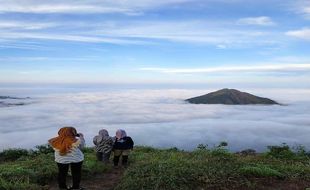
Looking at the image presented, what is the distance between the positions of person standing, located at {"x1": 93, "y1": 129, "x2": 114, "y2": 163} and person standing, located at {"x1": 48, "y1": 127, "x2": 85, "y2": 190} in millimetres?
3805

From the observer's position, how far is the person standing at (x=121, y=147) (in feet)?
46.5

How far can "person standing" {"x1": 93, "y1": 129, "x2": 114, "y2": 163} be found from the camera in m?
14.3

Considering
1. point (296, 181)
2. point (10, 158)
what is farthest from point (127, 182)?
point (10, 158)

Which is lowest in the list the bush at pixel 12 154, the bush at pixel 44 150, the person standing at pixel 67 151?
the bush at pixel 12 154

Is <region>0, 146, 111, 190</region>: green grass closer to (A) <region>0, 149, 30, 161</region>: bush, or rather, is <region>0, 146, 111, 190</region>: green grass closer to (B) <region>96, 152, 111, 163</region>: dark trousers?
(B) <region>96, 152, 111, 163</region>: dark trousers

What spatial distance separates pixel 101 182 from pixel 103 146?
9.28 ft

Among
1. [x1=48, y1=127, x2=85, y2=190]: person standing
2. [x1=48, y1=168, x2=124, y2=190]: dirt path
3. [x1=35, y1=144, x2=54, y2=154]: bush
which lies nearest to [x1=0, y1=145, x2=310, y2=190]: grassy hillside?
[x1=48, y1=168, x2=124, y2=190]: dirt path

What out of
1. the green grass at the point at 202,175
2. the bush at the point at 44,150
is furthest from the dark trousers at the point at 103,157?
the bush at the point at 44,150

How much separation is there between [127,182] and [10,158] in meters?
10.4

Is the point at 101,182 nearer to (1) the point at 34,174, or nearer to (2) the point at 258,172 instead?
(1) the point at 34,174

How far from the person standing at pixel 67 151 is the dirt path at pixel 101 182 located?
45 cm

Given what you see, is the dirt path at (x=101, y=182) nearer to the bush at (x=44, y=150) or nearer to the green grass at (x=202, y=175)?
the green grass at (x=202, y=175)

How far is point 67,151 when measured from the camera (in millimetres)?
10133

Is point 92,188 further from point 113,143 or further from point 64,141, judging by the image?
point 113,143
